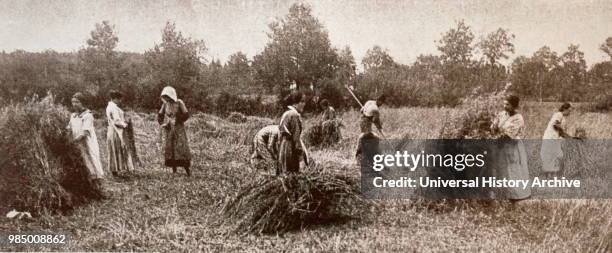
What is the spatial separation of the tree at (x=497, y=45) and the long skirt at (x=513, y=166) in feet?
2.73

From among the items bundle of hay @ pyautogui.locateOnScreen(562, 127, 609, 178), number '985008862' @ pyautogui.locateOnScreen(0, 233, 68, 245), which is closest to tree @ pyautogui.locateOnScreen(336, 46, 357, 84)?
bundle of hay @ pyautogui.locateOnScreen(562, 127, 609, 178)

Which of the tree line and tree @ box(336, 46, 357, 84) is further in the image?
tree @ box(336, 46, 357, 84)

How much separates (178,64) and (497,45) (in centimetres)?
302

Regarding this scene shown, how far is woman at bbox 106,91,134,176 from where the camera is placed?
18.0 ft

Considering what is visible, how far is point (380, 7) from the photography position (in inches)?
210

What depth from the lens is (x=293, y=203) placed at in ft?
15.9

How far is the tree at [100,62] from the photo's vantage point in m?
5.53

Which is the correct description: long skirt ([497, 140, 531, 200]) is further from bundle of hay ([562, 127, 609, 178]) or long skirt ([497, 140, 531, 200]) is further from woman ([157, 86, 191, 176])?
woman ([157, 86, 191, 176])

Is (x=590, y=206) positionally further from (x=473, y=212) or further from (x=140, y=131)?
(x=140, y=131)

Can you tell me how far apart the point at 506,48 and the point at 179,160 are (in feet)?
10.6

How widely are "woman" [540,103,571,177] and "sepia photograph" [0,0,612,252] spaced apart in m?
0.02

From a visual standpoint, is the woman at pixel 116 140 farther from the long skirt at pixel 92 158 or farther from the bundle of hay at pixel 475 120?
the bundle of hay at pixel 475 120

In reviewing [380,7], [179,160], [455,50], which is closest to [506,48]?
[455,50]

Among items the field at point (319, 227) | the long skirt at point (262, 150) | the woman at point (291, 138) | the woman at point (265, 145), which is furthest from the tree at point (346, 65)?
the long skirt at point (262, 150)
